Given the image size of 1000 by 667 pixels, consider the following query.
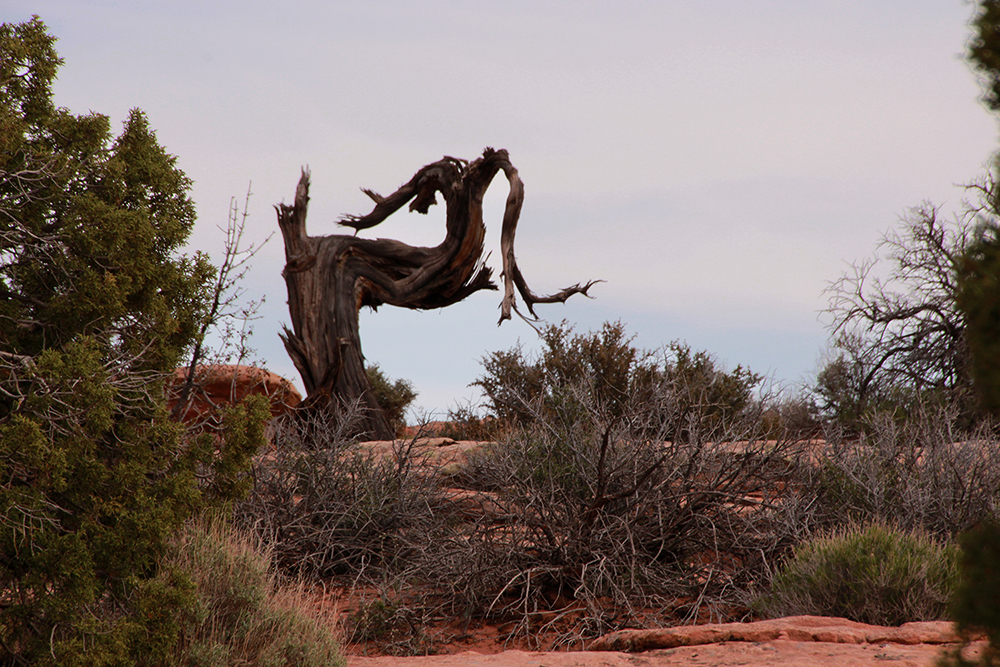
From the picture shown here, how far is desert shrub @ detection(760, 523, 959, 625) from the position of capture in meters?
5.23

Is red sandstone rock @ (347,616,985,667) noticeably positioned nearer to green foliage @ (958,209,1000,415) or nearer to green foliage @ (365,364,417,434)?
green foliage @ (958,209,1000,415)

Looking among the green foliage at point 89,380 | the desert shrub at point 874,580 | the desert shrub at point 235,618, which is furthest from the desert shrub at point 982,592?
the green foliage at point 89,380

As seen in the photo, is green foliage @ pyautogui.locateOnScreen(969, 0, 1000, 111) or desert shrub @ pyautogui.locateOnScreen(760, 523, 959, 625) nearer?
green foliage @ pyautogui.locateOnScreen(969, 0, 1000, 111)

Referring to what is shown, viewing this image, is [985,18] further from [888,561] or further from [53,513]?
[53,513]

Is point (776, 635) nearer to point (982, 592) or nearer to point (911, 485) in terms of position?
point (982, 592)

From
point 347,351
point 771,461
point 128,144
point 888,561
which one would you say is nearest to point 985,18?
point 888,561

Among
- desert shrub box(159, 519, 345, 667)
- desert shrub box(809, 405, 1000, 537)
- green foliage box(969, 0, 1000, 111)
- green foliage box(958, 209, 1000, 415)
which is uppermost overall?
green foliage box(969, 0, 1000, 111)

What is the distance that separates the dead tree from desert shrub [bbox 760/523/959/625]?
30.3ft

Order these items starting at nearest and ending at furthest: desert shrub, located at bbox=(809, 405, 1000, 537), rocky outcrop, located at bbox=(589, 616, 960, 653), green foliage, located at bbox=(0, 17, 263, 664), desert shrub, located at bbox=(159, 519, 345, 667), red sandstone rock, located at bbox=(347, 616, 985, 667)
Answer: red sandstone rock, located at bbox=(347, 616, 985, 667)
green foliage, located at bbox=(0, 17, 263, 664)
rocky outcrop, located at bbox=(589, 616, 960, 653)
desert shrub, located at bbox=(159, 519, 345, 667)
desert shrub, located at bbox=(809, 405, 1000, 537)

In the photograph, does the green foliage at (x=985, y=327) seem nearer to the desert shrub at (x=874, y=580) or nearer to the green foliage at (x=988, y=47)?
the green foliage at (x=988, y=47)

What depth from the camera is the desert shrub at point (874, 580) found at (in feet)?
17.2

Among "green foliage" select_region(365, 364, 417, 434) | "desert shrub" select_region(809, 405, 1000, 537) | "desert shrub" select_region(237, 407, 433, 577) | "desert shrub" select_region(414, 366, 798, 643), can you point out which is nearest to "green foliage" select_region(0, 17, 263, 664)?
"desert shrub" select_region(237, 407, 433, 577)

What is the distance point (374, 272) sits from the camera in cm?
1520

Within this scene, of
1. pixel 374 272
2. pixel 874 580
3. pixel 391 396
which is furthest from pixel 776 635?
pixel 391 396
